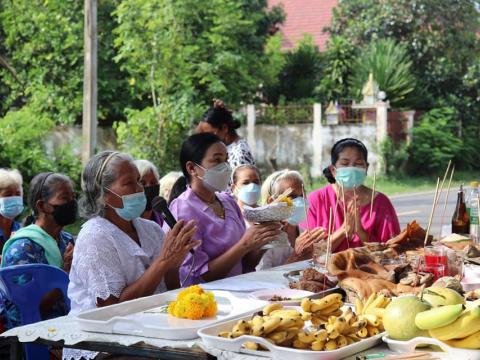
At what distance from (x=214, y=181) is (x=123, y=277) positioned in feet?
3.30

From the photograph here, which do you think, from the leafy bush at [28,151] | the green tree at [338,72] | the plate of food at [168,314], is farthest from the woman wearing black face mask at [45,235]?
the green tree at [338,72]

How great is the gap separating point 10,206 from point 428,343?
3156 mm

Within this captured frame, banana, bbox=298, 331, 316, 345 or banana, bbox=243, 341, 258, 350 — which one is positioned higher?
banana, bbox=298, 331, 316, 345

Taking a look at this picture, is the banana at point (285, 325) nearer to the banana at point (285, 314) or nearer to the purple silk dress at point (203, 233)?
the banana at point (285, 314)

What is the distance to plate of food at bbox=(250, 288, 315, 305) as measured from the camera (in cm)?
344

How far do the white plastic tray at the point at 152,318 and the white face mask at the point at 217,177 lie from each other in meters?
1.10

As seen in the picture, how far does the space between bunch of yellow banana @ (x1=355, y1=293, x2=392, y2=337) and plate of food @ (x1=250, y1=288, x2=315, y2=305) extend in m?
0.32

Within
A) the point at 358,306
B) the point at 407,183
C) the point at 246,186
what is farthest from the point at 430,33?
the point at 358,306

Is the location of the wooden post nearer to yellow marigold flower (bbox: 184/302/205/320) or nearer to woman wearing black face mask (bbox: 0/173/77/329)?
woman wearing black face mask (bbox: 0/173/77/329)

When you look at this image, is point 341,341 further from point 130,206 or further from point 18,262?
point 18,262

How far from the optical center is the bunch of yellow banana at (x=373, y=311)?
9.34 ft

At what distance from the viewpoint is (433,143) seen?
853 inches

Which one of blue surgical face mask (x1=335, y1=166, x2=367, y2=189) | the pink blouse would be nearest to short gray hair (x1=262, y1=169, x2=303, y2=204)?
the pink blouse

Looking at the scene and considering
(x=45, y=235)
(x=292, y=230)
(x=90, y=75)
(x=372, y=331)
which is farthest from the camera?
(x=90, y=75)
